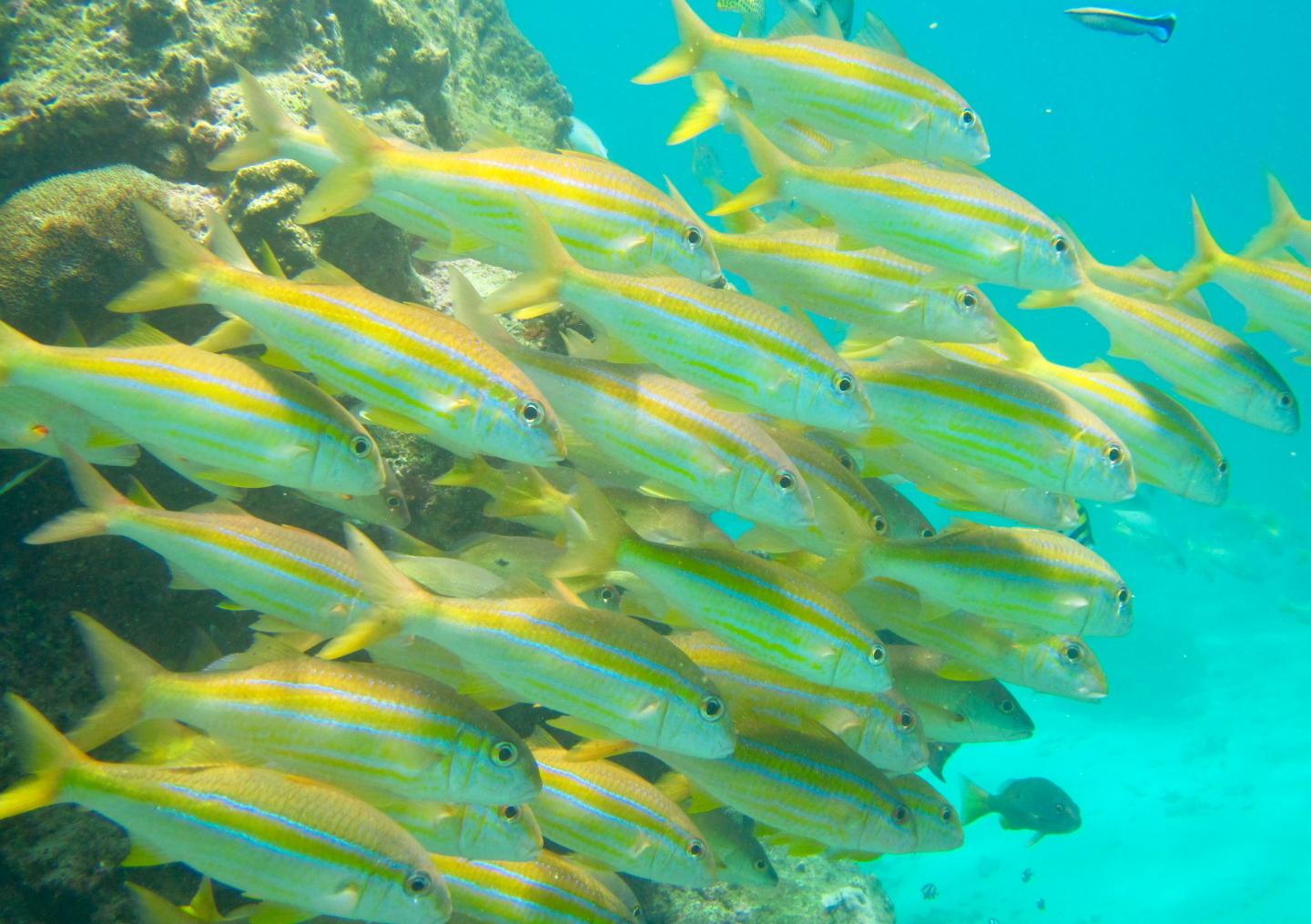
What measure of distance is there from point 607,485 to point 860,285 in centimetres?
166

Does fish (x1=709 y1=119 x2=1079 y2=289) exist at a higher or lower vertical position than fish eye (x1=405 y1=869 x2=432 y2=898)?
higher

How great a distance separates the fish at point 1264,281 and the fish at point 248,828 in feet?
15.8

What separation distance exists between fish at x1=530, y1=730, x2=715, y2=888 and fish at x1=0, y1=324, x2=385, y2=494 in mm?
1682

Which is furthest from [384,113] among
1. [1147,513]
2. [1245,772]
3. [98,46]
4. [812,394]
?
[1147,513]

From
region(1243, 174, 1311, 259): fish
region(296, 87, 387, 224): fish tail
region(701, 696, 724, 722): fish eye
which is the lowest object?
region(701, 696, 724, 722): fish eye

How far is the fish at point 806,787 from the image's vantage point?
3.50m

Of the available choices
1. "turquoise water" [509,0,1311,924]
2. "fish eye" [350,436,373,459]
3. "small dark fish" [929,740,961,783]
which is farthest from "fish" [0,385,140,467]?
"turquoise water" [509,0,1311,924]

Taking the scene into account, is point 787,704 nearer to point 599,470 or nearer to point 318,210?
point 599,470

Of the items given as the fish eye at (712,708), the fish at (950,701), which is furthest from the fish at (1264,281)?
the fish eye at (712,708)

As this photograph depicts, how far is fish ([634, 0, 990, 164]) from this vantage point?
3678mm

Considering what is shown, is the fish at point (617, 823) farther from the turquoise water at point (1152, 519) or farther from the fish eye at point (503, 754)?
the turquoise water at point (1152, 519)

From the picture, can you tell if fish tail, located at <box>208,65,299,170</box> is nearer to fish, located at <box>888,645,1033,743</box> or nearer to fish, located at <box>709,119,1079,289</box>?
fish, located at <box>709,119,1079,289</box>

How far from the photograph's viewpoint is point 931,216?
340 cm

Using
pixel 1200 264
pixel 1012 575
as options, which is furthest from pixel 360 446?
pixel 1200 264
